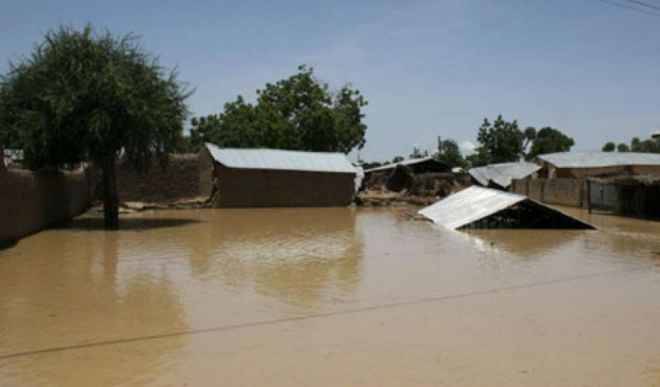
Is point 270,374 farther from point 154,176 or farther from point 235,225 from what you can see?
point 154,176

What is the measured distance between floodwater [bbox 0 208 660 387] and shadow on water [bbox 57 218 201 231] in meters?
3.38

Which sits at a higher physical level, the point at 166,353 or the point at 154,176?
the point at 154,176

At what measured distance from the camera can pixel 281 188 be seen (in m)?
28.5

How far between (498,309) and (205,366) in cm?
403

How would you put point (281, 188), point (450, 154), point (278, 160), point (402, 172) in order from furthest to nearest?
point (450, 154) < point (402, 172) < point (278, 160) < point (281, 188)

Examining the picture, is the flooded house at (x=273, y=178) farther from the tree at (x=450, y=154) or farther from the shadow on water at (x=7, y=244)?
the tree at (x=450, y=154)

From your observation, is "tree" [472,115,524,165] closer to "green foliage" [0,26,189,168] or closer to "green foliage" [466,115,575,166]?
"green foliage" [466,115,575,166]

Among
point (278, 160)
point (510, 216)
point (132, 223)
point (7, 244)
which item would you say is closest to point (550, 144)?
point (278, 160)

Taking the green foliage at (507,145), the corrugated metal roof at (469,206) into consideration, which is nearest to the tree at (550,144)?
the green foliage at (507,145)

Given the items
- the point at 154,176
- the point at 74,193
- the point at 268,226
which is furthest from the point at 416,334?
the point at 154,176

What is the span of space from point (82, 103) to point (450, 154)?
5100 centimetres

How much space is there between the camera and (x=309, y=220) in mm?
21375

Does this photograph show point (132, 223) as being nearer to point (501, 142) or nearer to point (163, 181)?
point (163, 181)

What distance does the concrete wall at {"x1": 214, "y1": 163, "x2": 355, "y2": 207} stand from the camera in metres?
27.0
